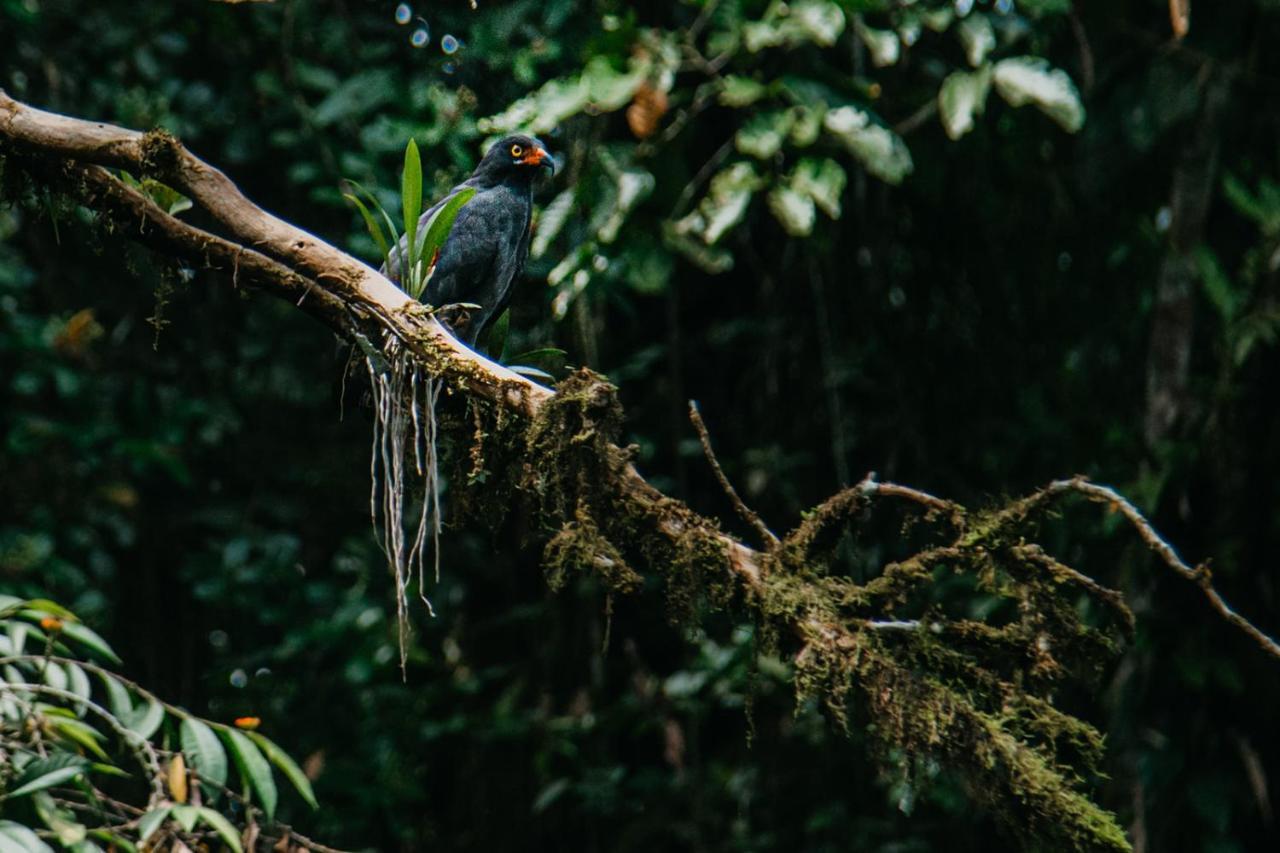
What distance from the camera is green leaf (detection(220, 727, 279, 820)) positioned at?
2.94 m

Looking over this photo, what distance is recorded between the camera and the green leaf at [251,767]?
2936mm

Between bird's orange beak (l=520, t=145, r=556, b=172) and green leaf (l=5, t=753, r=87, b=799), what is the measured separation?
8.19 ft

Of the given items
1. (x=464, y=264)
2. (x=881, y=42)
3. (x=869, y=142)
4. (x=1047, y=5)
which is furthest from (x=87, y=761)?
(x=1047, y=5)

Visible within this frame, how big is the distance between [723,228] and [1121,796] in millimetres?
2621

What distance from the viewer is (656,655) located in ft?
22.0

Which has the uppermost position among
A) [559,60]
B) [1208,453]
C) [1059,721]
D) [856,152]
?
[559,60]

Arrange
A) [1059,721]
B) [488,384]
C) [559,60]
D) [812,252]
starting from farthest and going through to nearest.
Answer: [812,252]
[559,60]
[488,384]
[1059,721]

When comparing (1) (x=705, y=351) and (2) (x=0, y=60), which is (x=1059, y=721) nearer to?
(1) (x=705, y=351)

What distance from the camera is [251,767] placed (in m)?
2.94

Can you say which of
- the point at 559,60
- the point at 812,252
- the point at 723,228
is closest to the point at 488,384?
the point at 723,228

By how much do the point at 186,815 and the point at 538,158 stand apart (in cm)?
251

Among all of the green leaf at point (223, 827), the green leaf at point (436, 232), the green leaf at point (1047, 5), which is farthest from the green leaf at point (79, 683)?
the green leaf at point (1047, 5)

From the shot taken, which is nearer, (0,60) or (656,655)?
(0,60)

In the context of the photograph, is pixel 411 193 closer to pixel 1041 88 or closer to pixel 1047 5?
pixel 1041 88
